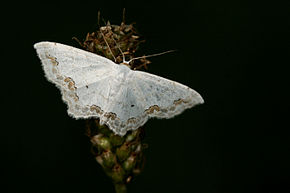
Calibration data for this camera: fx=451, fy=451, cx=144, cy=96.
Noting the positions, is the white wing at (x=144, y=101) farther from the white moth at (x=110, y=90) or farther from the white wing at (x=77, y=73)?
the white wing at (x=77, y=73)

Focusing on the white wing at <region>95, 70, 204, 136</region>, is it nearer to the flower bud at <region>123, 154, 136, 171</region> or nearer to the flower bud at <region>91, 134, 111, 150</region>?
the flower bud at <region>91, 134, 111, 150</region>

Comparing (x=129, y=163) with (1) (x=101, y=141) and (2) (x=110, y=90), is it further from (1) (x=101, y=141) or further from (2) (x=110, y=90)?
(2) (x=110, y=90)

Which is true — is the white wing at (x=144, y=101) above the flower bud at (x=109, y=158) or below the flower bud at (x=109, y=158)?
above

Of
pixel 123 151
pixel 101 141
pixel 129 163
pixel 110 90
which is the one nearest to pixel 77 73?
pixel 110 90

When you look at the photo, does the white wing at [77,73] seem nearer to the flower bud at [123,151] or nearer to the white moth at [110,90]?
the white moth at [110,90]

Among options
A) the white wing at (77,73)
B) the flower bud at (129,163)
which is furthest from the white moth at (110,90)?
the flower bud at (129,163)

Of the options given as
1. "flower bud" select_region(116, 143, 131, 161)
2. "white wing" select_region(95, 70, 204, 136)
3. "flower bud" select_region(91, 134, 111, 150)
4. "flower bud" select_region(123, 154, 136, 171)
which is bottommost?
"flower bud" select_region(123, 154, 136, 171)

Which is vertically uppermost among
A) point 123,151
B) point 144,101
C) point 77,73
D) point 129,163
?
point 77,73

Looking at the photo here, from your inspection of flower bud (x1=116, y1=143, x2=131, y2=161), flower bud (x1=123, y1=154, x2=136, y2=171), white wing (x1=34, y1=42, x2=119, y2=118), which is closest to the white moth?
white wing (x1=34, y1=42, x2=119, y2=118)

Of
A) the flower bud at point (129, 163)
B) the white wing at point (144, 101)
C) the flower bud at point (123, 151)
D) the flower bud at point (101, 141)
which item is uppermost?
the white wing at point (144, 101)
